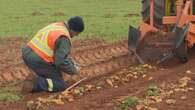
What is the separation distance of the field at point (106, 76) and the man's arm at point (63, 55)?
361 millimetres

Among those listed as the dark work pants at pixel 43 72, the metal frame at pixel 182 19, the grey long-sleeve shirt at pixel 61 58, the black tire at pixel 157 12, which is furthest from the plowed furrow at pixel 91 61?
the grey long-sleeve shirt at pixel 61 58

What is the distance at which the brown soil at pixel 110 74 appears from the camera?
7491 mm

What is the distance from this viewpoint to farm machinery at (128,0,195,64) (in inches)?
409

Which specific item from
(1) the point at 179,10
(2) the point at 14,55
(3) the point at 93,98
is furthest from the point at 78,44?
(3) the point at 93,98

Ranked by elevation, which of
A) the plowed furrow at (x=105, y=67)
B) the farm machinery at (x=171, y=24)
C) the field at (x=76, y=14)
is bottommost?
the field at (x=76, y=14)

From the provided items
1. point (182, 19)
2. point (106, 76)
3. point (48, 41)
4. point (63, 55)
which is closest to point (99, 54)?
point (182, 19)

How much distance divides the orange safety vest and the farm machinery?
2516 mm

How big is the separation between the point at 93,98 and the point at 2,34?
29.0 feet

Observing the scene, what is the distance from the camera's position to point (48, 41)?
864cm

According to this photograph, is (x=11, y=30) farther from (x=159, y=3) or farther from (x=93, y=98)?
(x=93, y=98)

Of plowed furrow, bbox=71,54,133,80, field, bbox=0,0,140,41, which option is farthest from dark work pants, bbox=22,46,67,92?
field, bbox=0,0,140,41

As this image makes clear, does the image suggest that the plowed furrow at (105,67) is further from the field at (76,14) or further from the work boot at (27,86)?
the field at (76,14)

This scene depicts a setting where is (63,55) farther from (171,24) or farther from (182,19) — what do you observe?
(171,24)

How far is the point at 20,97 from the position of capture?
27.3 feet
